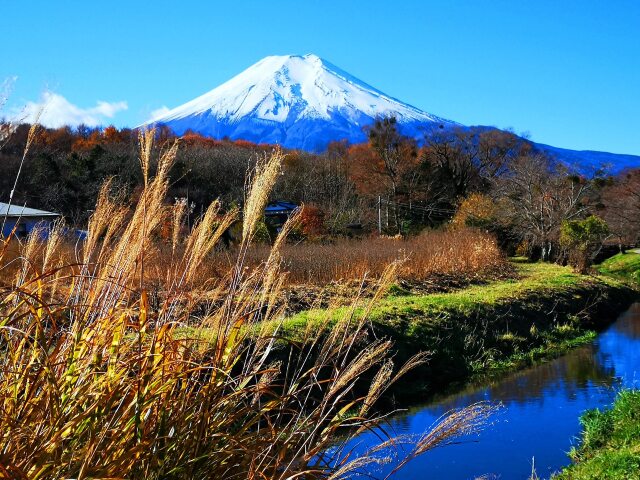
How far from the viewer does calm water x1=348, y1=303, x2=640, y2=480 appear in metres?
7.55

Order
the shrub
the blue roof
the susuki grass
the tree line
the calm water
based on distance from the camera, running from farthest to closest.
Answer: the tree line, the blue roof, the shrub, the susuki grass, the calm water

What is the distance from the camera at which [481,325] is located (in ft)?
47.4

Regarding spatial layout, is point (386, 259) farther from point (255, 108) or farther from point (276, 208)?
point (255, 108)

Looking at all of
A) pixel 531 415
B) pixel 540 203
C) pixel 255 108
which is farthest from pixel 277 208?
pixel 255 108

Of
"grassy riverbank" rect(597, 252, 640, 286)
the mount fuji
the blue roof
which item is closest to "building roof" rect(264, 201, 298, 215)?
the blue roof

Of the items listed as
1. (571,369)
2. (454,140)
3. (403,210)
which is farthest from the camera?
(454,140)

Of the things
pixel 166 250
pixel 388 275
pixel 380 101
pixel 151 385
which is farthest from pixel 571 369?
Result: pixel 380 101

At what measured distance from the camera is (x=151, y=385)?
7.77 feet

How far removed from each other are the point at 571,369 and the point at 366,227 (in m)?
26.7

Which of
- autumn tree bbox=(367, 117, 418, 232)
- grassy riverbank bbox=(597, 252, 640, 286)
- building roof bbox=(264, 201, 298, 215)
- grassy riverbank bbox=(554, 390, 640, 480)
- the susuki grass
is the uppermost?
autumn tree bbox=(367, 117, 418, 232)

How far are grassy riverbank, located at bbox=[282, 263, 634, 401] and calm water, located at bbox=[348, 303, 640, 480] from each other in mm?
713

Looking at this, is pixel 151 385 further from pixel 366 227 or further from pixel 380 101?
pixel 380 101

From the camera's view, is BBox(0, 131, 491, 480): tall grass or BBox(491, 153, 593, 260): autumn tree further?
BBox(491, 153, 593, 260): autumn tree

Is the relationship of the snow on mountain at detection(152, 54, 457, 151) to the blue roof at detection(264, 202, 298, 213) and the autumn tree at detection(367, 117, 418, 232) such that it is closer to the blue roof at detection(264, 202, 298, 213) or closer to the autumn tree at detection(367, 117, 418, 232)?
the autumn tree at detection(367, 117, 418, 232)
